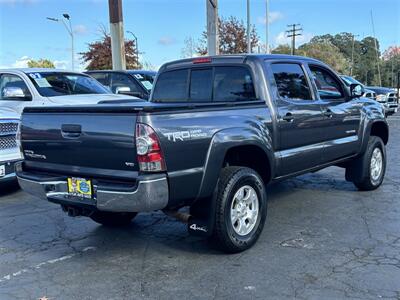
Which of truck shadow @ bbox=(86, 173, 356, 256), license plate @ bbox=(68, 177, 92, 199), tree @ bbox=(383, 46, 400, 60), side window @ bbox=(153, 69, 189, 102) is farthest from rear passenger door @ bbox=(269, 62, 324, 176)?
tree @ bbox=(383, 46, 400, 60)

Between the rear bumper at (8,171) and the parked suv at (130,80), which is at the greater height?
the parked suv at (130,80)

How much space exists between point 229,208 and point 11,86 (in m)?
5.40

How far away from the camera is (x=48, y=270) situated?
4.21 meters

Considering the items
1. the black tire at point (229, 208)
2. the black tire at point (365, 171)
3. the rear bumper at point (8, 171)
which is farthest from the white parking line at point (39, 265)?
the black tire at point (365, 171)

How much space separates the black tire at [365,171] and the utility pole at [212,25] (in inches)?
355

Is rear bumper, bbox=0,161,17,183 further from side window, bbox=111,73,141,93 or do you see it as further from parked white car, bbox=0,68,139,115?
side window, bbox=111,73,141,93

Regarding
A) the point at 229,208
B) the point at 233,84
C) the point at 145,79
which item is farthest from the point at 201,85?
the point at 145,79

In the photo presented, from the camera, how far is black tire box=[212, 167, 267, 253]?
4207 mm

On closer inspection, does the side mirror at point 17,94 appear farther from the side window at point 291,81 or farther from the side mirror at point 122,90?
the side window at point 291,81

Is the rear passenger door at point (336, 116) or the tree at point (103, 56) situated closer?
the rear passenger door at point (336, 116)

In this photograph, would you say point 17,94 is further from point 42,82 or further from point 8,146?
point 8,146

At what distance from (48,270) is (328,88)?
431cm

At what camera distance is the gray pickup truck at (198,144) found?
370 centimetres

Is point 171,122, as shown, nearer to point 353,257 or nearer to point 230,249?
point 230,249
